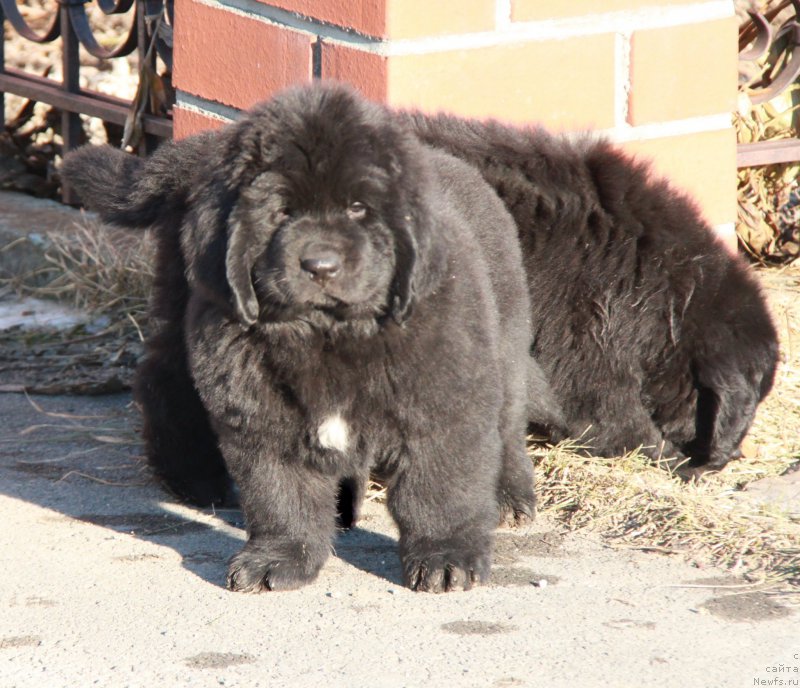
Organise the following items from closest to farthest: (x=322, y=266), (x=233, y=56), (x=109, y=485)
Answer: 1. (x=322, y=266)
2. (x=109, y=485)
3. (x=233, y=56)

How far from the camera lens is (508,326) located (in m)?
3.21

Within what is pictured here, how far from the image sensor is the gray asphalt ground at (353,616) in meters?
2.36

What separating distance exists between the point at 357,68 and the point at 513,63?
0.48 meters

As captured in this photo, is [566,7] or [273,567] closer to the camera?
[273,567]

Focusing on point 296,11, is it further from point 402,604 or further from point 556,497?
point 402,604

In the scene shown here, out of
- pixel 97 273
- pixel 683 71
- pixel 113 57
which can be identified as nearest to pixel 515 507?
pixel 683 71

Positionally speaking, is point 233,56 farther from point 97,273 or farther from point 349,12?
point 97,273

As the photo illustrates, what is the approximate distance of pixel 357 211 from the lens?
2639 millimetres

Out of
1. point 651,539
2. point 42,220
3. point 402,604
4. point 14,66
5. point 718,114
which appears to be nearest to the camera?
point 402,604

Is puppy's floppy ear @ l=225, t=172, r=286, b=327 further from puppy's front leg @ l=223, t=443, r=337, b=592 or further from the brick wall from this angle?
the brick wall

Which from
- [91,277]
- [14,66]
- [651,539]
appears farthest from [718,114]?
[14,66]

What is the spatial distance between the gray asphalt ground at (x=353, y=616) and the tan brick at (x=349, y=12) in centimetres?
134

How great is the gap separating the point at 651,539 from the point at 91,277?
270 cm

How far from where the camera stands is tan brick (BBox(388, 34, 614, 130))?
357cm
